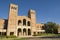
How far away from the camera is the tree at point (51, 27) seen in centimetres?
6955

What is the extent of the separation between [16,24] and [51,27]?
26.3m

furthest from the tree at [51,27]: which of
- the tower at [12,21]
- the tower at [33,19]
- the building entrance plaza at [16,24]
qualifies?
the tower at [12,21]

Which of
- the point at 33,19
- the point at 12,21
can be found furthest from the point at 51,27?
the point at 12,21

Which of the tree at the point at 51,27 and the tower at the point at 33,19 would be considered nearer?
the tower at the point at 33,19

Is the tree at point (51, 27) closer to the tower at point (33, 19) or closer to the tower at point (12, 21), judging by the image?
the tower at point (33, 19)

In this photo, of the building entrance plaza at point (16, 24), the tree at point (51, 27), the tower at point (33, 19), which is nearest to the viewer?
the building entrance plaza at point (16, 24)

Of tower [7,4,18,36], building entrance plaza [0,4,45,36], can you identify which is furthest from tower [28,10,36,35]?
tower [7,4,18,36]

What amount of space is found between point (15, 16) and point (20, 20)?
544cm

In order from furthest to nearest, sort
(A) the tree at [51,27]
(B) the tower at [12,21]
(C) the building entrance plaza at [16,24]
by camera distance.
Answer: (A) the tree at [51,27]
(C) the building entrance plaza at [16,24]
(B) the tower at [12,21]

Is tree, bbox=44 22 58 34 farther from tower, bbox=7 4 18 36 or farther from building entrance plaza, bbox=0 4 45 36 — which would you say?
tower, bbox=7 4 18 36

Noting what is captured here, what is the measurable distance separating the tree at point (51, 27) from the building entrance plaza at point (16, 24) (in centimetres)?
796

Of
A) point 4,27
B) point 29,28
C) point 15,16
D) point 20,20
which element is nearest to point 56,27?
point 29,28

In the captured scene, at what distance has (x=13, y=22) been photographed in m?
56.5

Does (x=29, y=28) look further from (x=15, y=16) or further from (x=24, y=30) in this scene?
(x=15, y=16)
